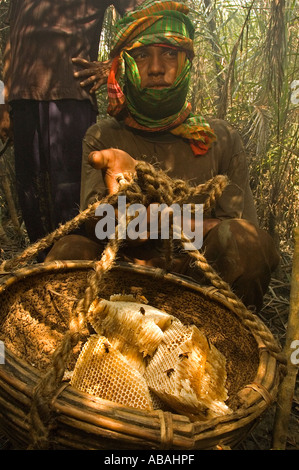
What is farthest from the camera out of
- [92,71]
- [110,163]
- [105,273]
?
[92,71]

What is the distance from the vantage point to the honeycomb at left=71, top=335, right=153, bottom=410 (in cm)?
104

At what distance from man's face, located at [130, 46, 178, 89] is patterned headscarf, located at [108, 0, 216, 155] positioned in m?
0.03

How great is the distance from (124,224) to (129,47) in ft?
3.57

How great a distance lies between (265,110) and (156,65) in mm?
1372

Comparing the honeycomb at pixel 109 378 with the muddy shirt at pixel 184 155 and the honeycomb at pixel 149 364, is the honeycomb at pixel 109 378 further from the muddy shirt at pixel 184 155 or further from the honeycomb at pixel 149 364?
the muddy shirt at pixel 184 155

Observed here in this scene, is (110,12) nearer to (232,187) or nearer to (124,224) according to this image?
(232,187)

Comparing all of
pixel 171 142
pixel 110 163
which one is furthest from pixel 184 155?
pixel 110 163

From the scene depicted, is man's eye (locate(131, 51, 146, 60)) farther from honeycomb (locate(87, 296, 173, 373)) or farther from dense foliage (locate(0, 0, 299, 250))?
honeycomb (locate(87, 296, 173, 373))

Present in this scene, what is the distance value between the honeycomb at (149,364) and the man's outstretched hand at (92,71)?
1364 mm

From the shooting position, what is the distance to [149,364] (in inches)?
48.3

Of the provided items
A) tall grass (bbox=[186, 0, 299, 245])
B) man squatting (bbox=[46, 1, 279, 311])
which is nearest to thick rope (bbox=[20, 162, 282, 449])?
man squatting (bbox=[46, 1, 279, 311])

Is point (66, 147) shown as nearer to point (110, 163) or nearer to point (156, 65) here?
point (156, 65)
